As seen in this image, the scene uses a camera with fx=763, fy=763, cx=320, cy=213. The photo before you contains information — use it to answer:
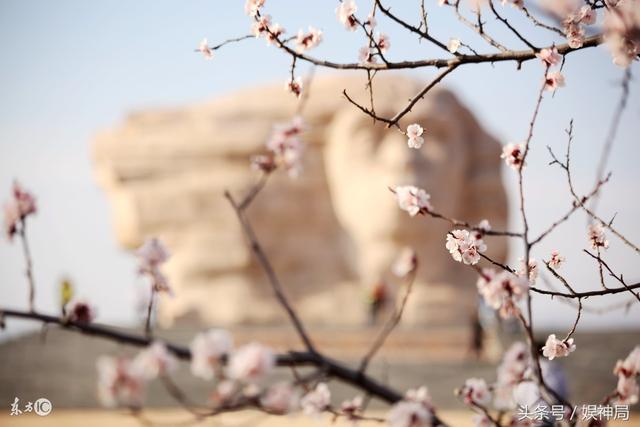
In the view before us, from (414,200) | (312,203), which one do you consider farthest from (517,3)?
(312,203)

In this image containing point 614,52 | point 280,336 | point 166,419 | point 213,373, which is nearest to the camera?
point 213,373

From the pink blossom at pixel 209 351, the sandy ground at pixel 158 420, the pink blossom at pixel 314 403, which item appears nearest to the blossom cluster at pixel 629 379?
the pink blossom at pixel 314 403

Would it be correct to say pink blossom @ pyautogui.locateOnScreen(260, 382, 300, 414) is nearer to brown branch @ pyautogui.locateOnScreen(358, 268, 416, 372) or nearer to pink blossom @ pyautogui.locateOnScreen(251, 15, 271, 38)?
brown branch @ pyautogui.locateOnScreen(358, 268, 416, 372)

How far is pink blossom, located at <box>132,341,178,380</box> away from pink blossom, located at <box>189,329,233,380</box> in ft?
0.28

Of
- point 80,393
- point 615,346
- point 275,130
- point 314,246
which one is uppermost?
point 275,130

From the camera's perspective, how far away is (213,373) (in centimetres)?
140

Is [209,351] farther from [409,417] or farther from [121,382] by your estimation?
[409,417]

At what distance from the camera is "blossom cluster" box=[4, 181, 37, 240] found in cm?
209

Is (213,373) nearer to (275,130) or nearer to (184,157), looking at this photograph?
(275,130)

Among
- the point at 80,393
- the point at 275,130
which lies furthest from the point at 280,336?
the point at 275,130

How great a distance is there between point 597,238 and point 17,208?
1.81 metres

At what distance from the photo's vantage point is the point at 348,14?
7.89 ft

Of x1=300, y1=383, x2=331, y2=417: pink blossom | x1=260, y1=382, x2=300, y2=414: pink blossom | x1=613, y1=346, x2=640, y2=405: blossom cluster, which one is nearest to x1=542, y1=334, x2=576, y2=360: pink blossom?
x1=613, y1=346, x2=640, y2=405: blossom cluster

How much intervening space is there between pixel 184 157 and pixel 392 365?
230 inches
